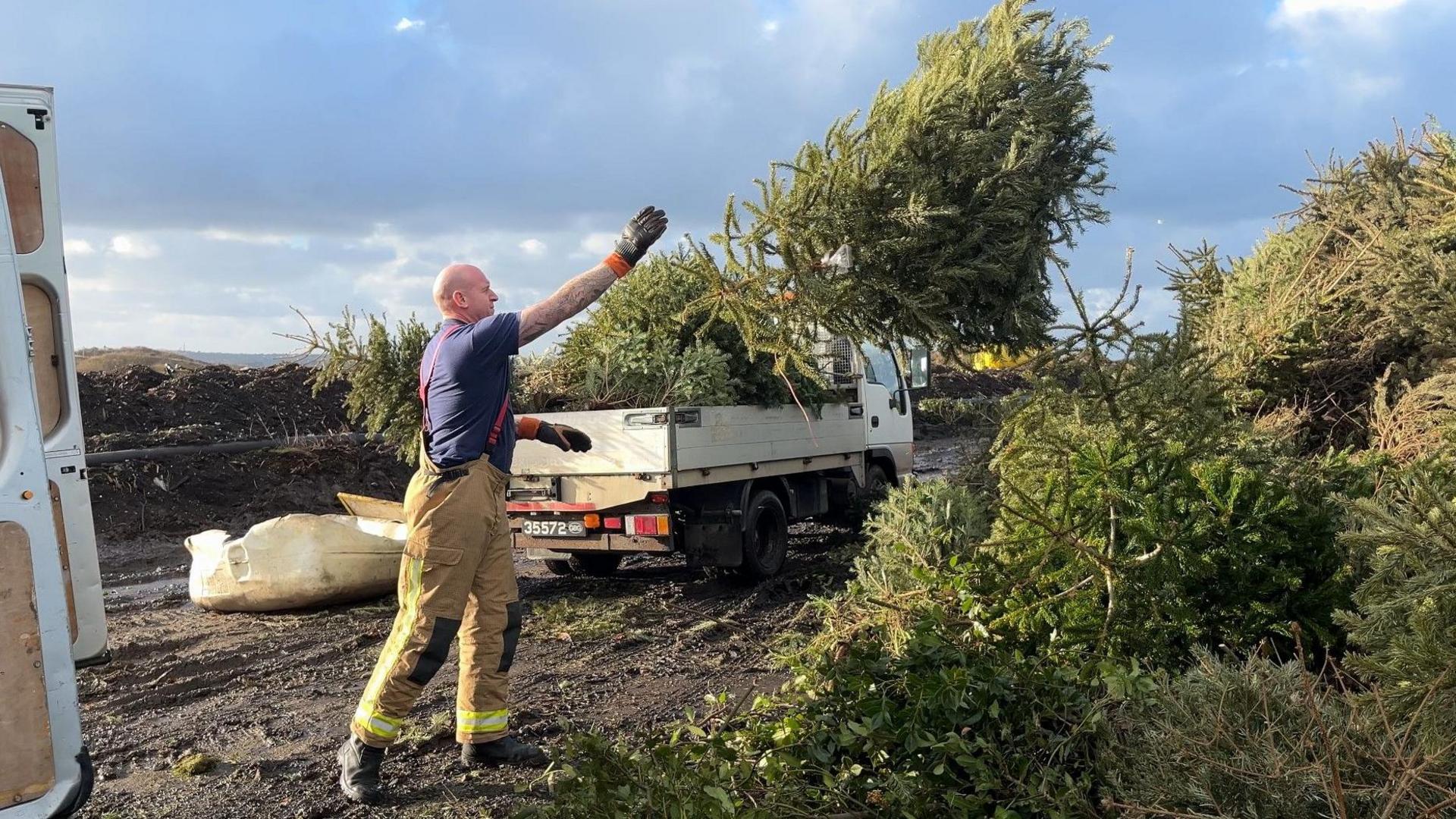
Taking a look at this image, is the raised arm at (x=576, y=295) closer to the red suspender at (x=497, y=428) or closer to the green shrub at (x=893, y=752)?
the red suspender at (x=497, y=428)

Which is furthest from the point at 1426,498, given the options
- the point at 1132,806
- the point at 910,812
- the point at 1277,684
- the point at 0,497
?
the point at 0,497

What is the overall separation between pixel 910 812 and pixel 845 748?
0.46 m

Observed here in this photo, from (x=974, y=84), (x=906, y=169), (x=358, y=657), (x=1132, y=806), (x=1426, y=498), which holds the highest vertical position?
(x=974, y=84)

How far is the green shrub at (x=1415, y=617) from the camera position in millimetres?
2697

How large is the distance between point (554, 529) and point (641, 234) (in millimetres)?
4043

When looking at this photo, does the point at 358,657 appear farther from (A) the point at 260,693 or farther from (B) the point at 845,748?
(B) the point at 845,748

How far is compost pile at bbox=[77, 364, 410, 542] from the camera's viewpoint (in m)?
12.6

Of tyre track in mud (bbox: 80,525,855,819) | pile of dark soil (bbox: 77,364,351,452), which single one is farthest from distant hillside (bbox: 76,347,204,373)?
tyre track in mud (bbox: 80,525,855,819)

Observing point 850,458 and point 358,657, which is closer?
point 358,657

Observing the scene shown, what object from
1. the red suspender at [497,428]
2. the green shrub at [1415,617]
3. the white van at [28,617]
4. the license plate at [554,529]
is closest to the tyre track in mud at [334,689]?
the license plate at [554,529]

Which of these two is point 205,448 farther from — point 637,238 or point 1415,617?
point 1415,617

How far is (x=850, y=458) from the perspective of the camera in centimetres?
1034

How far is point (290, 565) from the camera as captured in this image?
7852mm

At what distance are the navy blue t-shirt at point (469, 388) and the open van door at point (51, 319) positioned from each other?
139cm
